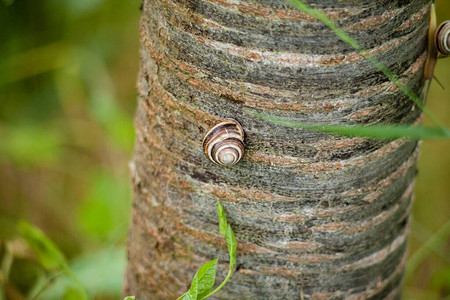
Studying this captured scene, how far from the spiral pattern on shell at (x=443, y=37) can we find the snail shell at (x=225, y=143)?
0.34 m

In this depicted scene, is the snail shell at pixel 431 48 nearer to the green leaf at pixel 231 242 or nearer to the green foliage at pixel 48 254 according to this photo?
the green leaf at pixel 231 242

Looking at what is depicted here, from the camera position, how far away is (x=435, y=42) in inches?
28.1

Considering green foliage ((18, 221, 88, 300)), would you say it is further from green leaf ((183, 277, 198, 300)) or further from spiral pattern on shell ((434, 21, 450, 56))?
spiral pattern on shell ((434, 21, 450, 56))

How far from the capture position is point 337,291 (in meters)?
0.81

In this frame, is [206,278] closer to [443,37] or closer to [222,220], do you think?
[222,220]

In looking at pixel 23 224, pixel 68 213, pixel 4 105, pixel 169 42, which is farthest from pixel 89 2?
pixel 169 42

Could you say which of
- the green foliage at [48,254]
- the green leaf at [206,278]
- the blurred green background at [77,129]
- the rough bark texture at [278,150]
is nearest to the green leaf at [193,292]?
the green leaf at [206,278]

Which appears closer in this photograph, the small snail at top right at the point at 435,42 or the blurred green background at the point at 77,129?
the small snail at top right at the point at 435,42

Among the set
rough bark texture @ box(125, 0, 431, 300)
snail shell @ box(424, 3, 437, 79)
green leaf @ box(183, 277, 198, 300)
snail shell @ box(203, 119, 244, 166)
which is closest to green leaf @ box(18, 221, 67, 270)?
rough bark texture @ box(125, 0, 431, 300)

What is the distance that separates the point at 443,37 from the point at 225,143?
1.23 ft

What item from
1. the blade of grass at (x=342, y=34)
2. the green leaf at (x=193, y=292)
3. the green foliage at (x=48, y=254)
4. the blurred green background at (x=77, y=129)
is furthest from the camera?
the blurred green background at (x=77, y=129)

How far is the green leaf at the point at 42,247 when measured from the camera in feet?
3.30

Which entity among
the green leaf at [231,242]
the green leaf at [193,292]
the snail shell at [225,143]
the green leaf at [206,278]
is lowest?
the green leaf at [193,292]

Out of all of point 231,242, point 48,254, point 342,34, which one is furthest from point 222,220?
point 48,254
